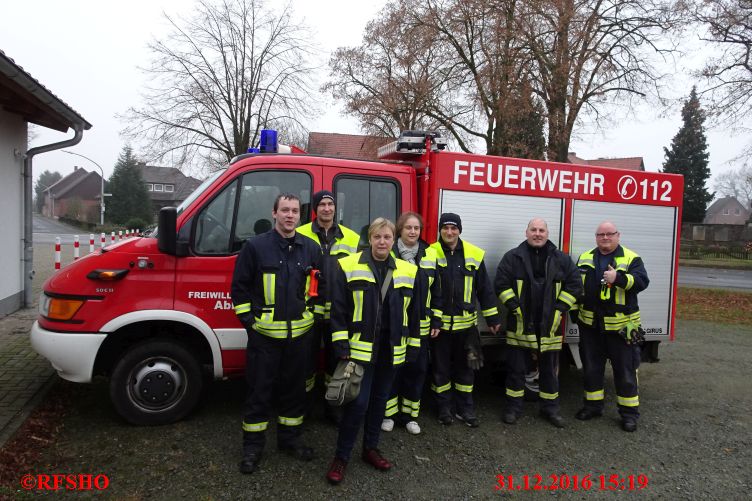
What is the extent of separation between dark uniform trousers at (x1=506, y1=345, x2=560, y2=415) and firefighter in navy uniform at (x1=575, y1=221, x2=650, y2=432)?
1.15 feet

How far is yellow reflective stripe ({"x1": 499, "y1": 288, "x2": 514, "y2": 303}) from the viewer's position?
4.38 m

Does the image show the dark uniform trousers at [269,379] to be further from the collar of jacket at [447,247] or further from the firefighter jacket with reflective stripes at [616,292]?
the firefighter jacket with reflective stripes at [616,292]

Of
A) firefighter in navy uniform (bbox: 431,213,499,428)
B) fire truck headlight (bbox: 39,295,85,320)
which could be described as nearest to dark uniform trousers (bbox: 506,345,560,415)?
firefighter in navy uniform (bbox: 431,213,499,428)

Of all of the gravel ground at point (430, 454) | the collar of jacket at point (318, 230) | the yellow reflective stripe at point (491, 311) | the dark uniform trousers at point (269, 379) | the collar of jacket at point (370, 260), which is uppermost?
the collar of jacket at point (318, 230)

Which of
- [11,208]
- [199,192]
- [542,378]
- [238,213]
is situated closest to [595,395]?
[542,378]

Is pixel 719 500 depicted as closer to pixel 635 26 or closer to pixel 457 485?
pixel 457 485

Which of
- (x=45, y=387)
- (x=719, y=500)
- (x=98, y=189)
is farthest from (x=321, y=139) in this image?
(x=98, y=189)

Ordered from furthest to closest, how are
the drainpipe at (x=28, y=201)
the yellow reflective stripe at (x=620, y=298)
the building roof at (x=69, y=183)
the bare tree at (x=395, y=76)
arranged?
1. the building roof at (x=69, y=183)
2. the bare tree at (x=395, y=76)
3. the drainpipe at (x=28, y=201)
4. the yellow reflective stripe at (x=620, y=298)

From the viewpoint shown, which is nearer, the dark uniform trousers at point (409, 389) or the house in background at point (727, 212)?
the dark uniform trousers at point (409, 389)

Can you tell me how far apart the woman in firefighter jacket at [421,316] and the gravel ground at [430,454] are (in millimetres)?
171

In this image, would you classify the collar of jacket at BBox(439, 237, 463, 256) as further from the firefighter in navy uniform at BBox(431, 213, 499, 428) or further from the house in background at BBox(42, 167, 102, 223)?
the house in background at BBox(42, 167, 102, 223)

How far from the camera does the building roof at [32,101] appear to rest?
5.38 meters

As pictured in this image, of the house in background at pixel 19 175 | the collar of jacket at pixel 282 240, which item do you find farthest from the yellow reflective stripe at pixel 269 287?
the house in background at pixel 19 175

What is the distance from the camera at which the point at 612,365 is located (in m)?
4.54
